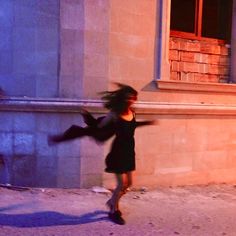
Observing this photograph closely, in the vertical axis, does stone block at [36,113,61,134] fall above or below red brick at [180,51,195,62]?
below

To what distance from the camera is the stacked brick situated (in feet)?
26.3

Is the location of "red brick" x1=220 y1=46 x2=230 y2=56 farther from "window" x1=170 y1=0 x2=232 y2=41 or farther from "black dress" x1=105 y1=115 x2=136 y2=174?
"black dress" x1=105 y1=115 x2=136 y2=174

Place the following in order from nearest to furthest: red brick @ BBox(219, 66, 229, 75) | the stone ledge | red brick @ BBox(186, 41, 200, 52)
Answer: the stone ledge
red brick @ BBox(186, 41, 200, 52)
red brick @ BBox(219, 66, 229, 75)

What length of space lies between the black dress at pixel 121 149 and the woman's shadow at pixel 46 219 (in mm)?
756

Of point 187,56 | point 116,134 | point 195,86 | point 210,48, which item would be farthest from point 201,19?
point 116,134

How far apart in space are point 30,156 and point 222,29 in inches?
190

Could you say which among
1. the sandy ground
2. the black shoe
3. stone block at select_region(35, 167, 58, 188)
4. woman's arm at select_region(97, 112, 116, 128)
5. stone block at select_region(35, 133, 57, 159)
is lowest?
the sandy ground

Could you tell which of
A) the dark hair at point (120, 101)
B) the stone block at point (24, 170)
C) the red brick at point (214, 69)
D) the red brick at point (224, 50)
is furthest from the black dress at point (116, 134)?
the red brick at point (224, 50)

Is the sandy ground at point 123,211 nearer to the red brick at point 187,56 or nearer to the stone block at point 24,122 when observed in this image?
the stone block at point 24,122

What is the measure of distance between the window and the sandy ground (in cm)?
319

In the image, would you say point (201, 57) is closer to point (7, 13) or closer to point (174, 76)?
point (174, 76)

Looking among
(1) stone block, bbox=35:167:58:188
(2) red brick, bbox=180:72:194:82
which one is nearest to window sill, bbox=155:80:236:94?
(2) red brick, bbox=180:72:194:82

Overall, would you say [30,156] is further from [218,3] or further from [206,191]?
[218,3]

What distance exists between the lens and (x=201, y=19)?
332 inches
